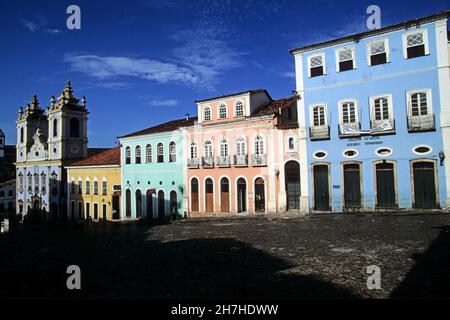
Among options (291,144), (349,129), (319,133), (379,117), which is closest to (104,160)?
(291,144)

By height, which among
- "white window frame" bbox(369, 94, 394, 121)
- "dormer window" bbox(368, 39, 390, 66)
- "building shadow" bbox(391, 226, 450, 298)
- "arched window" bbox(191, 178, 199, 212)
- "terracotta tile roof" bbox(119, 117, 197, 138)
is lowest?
"building shadow" bbox(391, 226, 450, 298)

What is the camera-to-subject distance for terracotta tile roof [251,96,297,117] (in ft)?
70.4

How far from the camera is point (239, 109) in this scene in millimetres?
22609

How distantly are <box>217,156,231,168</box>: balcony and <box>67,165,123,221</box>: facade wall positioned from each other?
11692 millimetres

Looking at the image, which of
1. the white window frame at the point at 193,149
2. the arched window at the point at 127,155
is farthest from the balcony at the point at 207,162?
the arched window at the point at 127,155

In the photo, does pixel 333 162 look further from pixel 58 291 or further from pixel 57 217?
pixel 57 217

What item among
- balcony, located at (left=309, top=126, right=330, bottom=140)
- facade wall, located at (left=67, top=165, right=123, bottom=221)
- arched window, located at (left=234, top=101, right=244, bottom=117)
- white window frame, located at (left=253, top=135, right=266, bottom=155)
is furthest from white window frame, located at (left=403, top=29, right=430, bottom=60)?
facade wall, located at (left=67, top=165, right=123, bottom=221)

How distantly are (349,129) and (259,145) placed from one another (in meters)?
5.94

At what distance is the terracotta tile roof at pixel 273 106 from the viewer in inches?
845

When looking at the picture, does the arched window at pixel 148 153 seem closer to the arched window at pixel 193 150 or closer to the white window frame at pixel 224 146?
the arched window at pixel 193 150

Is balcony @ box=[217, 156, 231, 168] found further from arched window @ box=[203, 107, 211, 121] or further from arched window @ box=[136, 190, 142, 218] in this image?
arched window @ box=[136, 190, 142, 218]

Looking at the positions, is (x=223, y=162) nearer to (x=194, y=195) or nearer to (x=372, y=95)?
(x=194, y=195)

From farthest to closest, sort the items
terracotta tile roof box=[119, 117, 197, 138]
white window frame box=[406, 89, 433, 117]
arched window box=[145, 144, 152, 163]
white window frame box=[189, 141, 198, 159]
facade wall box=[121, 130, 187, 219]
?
arched window box=[145, 144, 152, 163], terracotta tile roof box=[119, 117, 197, 138], facade wall box=[121, 130, 187, 219], white window frame box=[189, 141, 198, 159], white window frame box=[406, 89, 433, 117]

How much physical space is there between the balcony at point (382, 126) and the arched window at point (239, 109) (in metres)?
8.68
